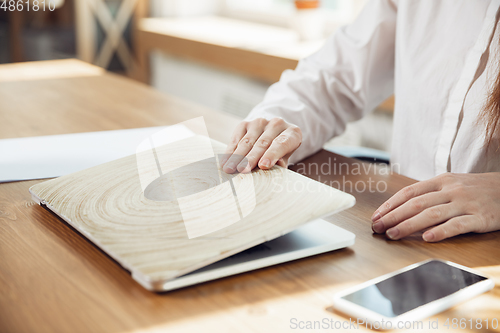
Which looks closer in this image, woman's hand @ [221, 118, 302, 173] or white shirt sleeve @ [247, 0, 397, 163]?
woman's hand @ [221, 118, 302, 173]

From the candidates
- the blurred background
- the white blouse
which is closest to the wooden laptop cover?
the white blouse

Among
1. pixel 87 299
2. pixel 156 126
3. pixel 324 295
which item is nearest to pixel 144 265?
pixel 87 299

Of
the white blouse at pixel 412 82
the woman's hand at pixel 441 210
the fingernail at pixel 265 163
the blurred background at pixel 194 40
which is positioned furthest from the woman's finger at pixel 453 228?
the blurred background at pixel 194 40

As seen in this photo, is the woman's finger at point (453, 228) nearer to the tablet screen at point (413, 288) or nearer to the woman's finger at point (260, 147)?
the tablet screen at point (413, 288)

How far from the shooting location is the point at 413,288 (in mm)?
473

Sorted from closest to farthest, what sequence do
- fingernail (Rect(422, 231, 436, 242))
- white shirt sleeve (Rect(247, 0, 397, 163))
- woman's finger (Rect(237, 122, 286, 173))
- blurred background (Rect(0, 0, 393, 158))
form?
1. fingernail (Rect(422, 231, 436, 242))
2. woman's finger (Rect(237, 122, 286, 173))
3. white shirt sleeve (Rect(247, 0, 397, 163))
4. blurred background (Rect(0, 0, 393, 158))

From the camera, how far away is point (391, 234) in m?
0.60

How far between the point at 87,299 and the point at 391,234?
1.14 ft

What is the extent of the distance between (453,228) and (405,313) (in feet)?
0.69

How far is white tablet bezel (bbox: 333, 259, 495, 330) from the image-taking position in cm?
42

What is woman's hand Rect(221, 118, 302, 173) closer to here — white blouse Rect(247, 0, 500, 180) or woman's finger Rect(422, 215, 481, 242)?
white blouse Rect(247, 0, 500, 180)

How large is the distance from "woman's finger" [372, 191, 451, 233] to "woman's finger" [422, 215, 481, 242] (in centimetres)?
Answer: 3

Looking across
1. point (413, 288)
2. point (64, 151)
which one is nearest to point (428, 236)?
point (413, 288)

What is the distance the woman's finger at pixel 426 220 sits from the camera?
0.60 metres
